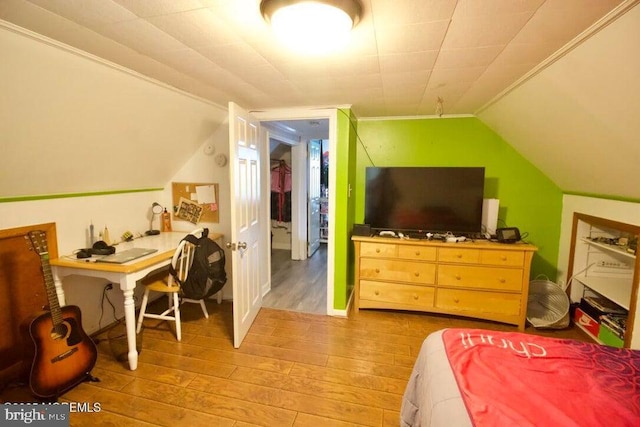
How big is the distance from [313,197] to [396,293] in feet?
9.49

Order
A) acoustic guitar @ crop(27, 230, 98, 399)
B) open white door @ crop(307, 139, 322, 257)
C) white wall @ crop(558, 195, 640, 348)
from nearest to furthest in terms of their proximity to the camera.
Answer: acoustic guitar @ crop(27, 230, 98, 399)
white wall @ crop(558, 195, 640, 348)
open white door @ crop(307, 139, 322, 257)

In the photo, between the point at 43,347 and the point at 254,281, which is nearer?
the point at 43,347

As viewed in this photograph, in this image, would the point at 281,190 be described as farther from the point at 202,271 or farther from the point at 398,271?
the point at 202,271

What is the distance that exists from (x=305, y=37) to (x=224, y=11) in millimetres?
385

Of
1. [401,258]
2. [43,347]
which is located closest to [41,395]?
[43,347]

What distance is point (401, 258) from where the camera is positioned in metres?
2.97

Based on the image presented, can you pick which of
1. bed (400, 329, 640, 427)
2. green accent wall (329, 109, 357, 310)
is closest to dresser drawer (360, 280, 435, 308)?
green accent wall (329, 109, 357, 310)

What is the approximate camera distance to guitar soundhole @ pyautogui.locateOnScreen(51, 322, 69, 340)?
186cm

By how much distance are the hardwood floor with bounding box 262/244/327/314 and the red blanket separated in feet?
6.52

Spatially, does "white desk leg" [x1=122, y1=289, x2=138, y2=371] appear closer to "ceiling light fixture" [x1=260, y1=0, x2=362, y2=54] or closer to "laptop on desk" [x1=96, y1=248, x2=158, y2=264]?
"laptop on desk" [x1=96, y1=248, x2=158, y2=264]

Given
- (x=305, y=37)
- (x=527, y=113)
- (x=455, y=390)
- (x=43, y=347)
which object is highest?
(x=305, y=37)

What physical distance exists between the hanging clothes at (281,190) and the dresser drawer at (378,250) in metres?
2.76

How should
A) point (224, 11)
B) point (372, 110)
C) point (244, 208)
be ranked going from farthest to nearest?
point (372, 110) → point (244, 208) → point (224, 11)

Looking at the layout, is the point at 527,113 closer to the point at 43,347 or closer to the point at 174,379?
the point at 174,379
